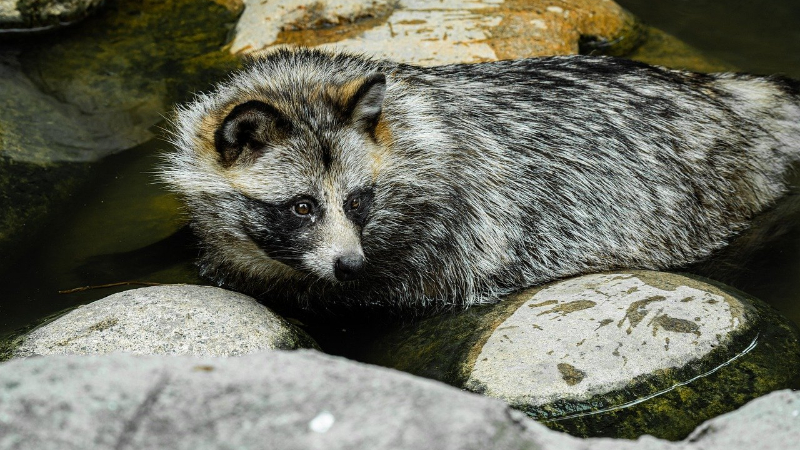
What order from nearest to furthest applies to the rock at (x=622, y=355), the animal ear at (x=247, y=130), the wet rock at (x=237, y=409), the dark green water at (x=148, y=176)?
the wet rock at (x=237, y=409) < the rock at (x=622, y=355) < the animal ear at (x=247, y=130) < the dark green water at (x=148, y=176)

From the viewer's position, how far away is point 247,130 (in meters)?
4.43

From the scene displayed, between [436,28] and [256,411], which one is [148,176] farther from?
[256,411]

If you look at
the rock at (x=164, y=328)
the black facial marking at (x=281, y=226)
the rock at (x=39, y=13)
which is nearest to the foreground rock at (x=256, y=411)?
the rock at (x=164, y=328)

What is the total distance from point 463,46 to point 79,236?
335cm

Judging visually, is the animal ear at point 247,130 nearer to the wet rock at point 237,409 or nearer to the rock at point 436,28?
the wet rock at point 237,409

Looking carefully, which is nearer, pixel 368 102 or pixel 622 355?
pixel 622 355

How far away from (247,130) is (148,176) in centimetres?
229

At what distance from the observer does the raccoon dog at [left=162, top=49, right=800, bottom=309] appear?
14.7 feet

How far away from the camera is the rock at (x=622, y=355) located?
13.1ft

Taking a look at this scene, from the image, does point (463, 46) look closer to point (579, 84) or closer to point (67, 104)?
point (579, 84)

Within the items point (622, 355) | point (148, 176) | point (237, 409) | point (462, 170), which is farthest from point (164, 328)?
point (148, 176)

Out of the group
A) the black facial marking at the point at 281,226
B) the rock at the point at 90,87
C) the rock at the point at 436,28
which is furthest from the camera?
the rock at the point at 436,28

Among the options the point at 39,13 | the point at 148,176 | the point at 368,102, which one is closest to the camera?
the point at 368,102

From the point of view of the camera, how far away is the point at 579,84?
18.0ft
